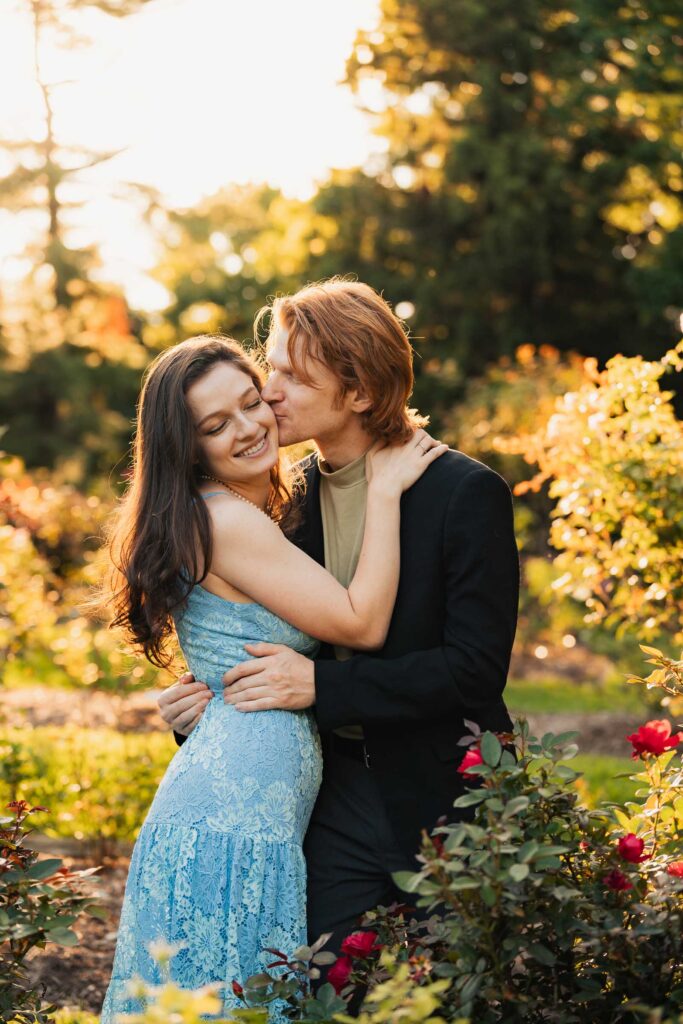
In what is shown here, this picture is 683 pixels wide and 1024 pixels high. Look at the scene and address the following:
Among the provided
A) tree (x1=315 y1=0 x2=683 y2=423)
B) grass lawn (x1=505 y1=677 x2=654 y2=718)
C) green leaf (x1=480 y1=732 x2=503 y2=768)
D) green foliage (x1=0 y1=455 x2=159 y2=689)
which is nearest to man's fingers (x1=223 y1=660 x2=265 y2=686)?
green foliage (x1=0 y1=455 x2=159 y2=689)

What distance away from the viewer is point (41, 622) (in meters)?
7.26

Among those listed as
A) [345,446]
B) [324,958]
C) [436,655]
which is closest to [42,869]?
[324,958]

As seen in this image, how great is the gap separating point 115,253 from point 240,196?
16.0ft

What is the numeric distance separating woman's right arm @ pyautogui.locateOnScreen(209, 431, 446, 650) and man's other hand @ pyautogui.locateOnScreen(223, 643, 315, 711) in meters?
0.09

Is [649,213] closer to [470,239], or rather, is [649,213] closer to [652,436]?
[470,239]

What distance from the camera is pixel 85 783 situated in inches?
232

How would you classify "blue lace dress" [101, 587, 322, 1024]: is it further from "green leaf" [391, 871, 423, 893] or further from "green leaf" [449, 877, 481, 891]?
"green leaf" [449, 877, 481, 891]

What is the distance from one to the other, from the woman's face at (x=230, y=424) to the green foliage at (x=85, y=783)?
259 cm

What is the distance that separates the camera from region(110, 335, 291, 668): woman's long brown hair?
9.70 feet

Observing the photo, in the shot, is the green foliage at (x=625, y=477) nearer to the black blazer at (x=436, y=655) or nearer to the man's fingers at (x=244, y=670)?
the black blazer at (x=436, y=655)

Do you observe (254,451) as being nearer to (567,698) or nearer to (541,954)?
(541,954)

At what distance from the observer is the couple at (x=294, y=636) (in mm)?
2855

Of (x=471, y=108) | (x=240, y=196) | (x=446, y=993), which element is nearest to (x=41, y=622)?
(x=446, y=993)

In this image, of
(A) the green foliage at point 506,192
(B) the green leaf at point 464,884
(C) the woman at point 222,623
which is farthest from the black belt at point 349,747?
(A) the green foliage at point 506,192
